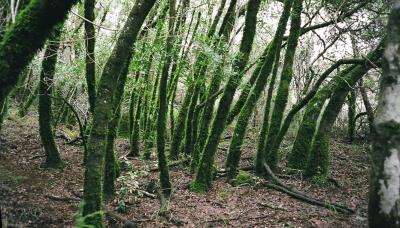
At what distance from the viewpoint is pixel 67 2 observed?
14.9ft

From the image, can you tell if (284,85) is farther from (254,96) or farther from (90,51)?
(90,51)

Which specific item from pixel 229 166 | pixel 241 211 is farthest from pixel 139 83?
A: pixel 241 211

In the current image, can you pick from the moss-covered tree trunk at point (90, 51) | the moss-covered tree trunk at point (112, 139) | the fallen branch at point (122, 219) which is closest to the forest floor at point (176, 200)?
the fallen branch at point (122, 219)

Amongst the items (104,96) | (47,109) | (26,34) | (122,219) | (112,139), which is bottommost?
(122,219)

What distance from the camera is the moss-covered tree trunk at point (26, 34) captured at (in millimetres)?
4555

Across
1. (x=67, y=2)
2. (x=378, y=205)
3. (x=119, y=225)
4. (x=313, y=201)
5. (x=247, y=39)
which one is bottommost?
(x=119, y=225)

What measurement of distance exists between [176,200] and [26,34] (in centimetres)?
701

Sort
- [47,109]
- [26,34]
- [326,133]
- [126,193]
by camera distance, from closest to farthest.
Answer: [26,34] → [126,193] → [47,109] → [326,133]

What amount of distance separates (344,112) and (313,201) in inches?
647

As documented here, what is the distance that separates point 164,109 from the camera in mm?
10227

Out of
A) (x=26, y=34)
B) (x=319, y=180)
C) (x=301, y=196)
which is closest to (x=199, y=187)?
(x=301, y=196)

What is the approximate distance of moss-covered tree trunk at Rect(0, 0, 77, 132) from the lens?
4555 mm

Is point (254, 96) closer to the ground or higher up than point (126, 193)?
higher up

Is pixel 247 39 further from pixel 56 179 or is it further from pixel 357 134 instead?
pixel 357 134
